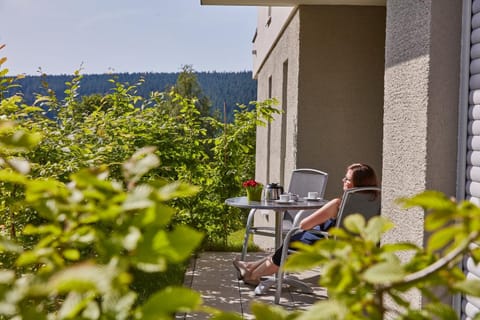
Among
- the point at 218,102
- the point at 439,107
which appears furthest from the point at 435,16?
the point at 218,102

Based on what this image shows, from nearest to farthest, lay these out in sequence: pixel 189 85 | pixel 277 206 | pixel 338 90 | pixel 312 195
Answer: pixel 277 206
pixel 312 195
pixel 338 90
pixel 189 85

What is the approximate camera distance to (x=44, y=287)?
0.68m

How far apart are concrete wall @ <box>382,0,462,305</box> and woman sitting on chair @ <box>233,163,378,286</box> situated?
4.28 feet

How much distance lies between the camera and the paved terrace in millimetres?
5449

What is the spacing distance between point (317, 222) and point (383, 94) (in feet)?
8.68

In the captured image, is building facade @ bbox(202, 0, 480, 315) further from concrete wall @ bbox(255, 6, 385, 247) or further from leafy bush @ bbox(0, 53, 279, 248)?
leafy bush @ bbox(0, 53, 279, 248)

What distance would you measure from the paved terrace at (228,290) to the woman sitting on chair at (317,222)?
0.14m

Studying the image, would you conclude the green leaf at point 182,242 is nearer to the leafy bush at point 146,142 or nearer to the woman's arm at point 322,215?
the leafy bush at point 146,142

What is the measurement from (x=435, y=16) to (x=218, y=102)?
121ft

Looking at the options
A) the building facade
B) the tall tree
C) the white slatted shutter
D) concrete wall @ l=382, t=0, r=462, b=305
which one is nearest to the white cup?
the building facade

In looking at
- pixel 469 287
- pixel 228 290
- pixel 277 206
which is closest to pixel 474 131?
pixel 277 206

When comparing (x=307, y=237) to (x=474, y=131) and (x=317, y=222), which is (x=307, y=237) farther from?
(x=474, y=131)

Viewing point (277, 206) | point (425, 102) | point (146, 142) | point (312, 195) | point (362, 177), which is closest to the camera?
point (425, 102)

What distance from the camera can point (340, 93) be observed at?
24.8 ft
